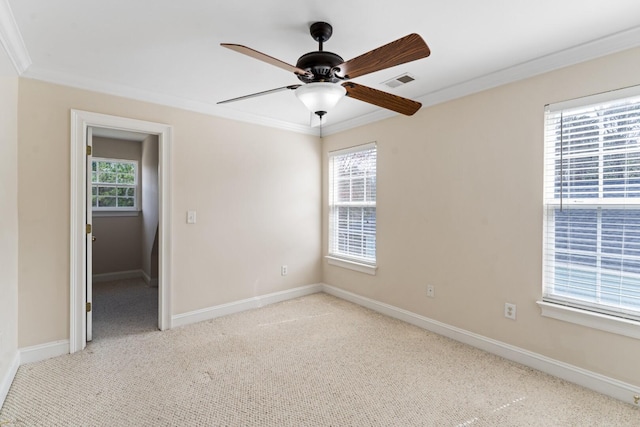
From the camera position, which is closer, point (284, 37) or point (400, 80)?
point (284, 37)

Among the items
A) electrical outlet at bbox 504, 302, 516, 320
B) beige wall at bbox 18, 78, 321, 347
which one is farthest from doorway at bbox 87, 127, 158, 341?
electrical outlet at bbox 504, 302, 516, 320

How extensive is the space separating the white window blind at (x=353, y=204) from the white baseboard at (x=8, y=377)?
3.25m

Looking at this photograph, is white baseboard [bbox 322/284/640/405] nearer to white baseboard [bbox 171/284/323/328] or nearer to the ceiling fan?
white baseboard [bbox 171/284/323/328]

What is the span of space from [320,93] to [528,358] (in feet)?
8.33

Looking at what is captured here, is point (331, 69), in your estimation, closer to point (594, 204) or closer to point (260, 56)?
point (260, 56)

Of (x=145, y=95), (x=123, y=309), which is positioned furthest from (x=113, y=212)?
(x=145, y=95)

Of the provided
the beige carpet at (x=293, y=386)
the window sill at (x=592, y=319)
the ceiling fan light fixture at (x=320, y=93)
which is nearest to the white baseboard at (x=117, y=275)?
the beige carpet at (x=293, y=386)

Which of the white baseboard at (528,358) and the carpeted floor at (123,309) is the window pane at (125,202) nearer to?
the carpeted floor at (123,309)

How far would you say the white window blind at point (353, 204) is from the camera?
152 inches

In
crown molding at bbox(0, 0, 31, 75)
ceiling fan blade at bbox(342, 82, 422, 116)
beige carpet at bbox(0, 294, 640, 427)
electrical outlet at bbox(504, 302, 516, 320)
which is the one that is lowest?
beige carpet at bbox(0, 294, 640, 427)

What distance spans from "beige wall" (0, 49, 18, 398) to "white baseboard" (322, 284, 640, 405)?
3271 millimetres

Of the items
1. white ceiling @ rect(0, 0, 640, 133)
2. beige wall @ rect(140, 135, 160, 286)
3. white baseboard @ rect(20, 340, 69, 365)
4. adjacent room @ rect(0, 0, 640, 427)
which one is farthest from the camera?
beige wall @ rect(140, 135, 160, 286)

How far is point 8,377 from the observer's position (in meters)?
2.16

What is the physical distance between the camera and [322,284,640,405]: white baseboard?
2059mm
